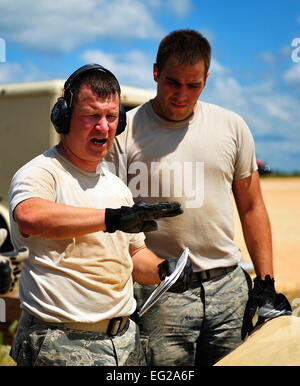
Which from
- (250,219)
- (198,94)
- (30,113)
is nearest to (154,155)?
(198,94)

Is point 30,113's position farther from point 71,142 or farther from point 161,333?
point 71,142

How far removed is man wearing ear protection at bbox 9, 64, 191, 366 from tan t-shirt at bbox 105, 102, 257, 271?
649mm

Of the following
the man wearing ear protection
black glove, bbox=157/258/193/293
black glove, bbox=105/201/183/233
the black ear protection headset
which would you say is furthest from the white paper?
the black ear protection headset

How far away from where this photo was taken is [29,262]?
1906 millimetres

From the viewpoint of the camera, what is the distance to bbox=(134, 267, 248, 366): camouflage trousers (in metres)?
2.73

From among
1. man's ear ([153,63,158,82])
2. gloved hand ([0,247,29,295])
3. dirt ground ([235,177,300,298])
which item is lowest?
dirt ground ([235,177,300,298])

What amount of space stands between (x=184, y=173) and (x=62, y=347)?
1071mm

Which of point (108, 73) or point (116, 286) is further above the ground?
point (108, 73)

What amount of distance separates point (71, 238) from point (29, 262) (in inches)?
6.7

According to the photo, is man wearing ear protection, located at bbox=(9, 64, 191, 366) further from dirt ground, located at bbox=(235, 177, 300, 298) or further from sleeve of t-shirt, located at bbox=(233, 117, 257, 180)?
dirt ground, located at bbox=(235, 177, 300, 298)

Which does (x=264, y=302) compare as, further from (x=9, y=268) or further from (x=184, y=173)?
(x=9, y=268)

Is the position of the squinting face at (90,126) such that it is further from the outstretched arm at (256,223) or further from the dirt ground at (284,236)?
the dirt ground at (284,236)

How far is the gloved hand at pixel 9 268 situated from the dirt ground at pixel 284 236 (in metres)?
4.80

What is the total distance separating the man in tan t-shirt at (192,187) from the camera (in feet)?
8.67
